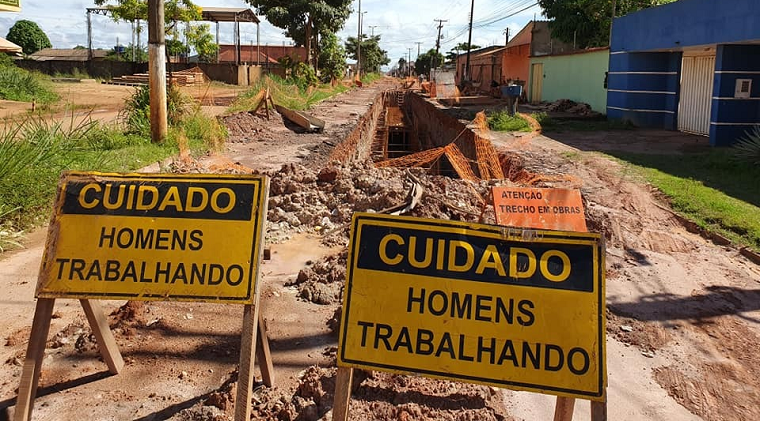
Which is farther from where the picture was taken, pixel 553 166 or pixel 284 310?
pixel 553 166

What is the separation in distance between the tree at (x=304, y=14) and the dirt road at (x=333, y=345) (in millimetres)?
27246

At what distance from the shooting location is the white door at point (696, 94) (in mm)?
17438

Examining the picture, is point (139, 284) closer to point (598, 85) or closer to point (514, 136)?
point (514, 136)

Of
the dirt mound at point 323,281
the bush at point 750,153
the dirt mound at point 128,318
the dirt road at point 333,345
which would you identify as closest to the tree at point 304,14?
the bush at point 750,153

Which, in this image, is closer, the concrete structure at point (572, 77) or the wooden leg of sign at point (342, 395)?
the wooden leg of sign at point (342, 395)

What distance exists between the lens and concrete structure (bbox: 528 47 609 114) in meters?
24.5

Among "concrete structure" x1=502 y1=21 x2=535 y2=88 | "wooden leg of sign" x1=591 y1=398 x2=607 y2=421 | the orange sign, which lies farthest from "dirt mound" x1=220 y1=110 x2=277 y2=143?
"concrete structure" x1=502 y1=21 x2=535 y2=88

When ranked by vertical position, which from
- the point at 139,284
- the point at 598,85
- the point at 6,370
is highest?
the point at 598,85

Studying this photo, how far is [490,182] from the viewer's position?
10305mm

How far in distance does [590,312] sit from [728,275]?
14.8 ft

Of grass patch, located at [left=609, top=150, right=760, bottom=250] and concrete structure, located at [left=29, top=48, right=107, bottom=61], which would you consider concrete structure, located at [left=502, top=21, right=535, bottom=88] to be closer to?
grass patch, located at [left=609, top=150, right=760, bottom=250]

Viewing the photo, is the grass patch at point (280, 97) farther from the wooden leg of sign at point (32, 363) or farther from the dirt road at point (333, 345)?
the wooden leg of sign at point (32, 363)

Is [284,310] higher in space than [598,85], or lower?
lower

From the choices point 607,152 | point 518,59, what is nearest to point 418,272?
point 607,152
